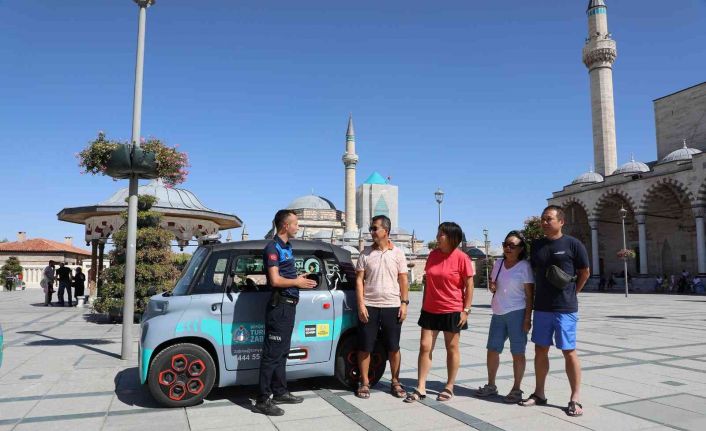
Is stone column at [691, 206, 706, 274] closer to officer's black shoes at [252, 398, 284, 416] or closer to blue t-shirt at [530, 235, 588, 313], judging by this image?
blue t-shirt at [530, 235, 588, 313]

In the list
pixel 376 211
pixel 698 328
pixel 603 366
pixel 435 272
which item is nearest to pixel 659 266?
pixel 698 328

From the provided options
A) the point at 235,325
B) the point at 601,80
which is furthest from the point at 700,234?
the point at 235,325

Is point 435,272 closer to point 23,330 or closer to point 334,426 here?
point 334,426

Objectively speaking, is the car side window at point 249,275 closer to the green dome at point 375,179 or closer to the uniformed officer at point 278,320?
the uniformed officer at point 278,320

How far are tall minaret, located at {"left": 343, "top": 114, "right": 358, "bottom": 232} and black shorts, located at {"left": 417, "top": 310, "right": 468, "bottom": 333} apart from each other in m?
64.7

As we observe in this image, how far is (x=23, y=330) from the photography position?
11.5 metres

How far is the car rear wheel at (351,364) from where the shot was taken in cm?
564

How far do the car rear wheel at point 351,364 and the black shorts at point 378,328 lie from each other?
1.15ft

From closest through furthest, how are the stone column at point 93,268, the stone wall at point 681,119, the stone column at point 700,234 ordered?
the stone column at point 93,268 → the stone column at point 700,234 → the stone wall at point 681,119

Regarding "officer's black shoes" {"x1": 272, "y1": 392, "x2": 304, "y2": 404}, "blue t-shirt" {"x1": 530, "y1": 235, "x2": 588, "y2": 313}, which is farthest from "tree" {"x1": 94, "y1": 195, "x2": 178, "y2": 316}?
"blue t-shirt" {"x1": 530, "y1": 235, "x2": 588, "y2": 313}

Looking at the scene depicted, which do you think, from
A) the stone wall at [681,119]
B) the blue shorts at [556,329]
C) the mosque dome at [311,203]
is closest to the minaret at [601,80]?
the stone wall at [681,119]

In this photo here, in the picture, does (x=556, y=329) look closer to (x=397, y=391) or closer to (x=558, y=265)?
(x=558, y=265)

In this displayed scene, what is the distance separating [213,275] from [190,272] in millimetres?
352

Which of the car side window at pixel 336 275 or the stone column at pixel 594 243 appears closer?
the car side window at pixel 336 275
